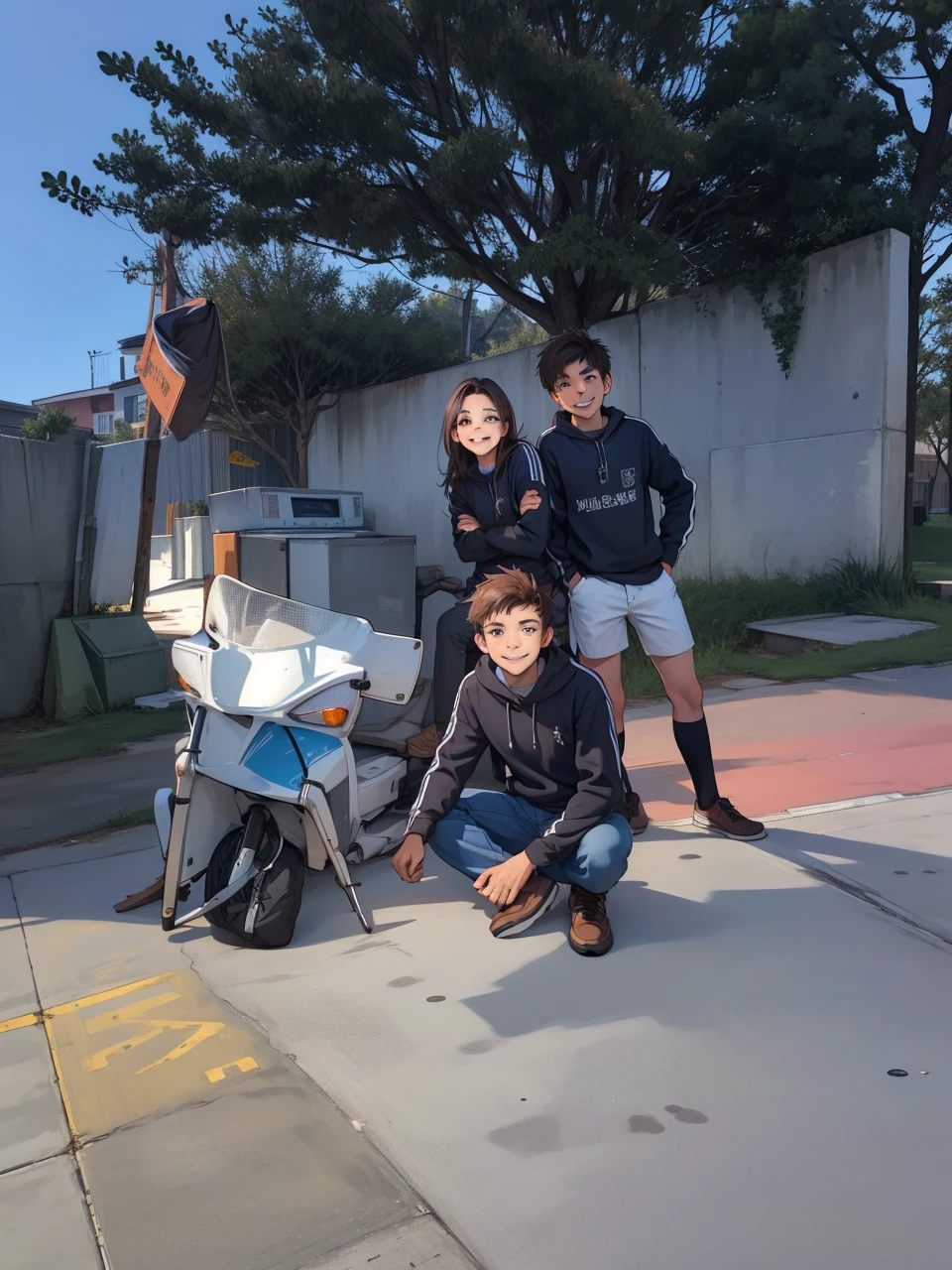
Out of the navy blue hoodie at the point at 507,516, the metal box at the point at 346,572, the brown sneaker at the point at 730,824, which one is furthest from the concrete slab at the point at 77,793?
the brown sneaker at the point at 730,824

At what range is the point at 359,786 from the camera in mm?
3584

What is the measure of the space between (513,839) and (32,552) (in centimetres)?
593

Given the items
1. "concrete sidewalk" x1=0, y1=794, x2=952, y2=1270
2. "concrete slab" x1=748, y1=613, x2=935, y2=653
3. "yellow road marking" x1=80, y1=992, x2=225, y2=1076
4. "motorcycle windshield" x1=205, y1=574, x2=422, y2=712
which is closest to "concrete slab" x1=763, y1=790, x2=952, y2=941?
"concrete sidewalk" x1=0, y1=794, x2=952, y2=1270

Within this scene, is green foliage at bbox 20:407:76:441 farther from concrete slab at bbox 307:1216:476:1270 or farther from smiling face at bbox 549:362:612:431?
concrete slab at bbox 307:1216:476:1270

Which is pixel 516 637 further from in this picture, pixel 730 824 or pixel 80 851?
pixel 80 851

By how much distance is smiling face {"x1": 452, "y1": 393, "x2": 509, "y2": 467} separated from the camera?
11.0 ft

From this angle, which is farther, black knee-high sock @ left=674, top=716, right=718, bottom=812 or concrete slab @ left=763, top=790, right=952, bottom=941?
black knee-high sock @ left=674, top=716, right=718, bottom=812

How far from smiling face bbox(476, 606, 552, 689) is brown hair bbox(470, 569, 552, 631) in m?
Result: 0.01

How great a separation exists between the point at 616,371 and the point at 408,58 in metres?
4.22

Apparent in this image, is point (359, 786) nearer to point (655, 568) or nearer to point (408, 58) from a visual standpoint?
point (655, 568)

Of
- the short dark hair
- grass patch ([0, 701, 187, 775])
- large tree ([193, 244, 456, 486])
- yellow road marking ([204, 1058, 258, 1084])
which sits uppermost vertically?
large tree ([193, 244, 456, 486])

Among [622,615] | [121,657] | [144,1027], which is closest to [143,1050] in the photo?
[144,1027]

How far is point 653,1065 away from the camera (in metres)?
2.17

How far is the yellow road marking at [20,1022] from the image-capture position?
2639 mm
